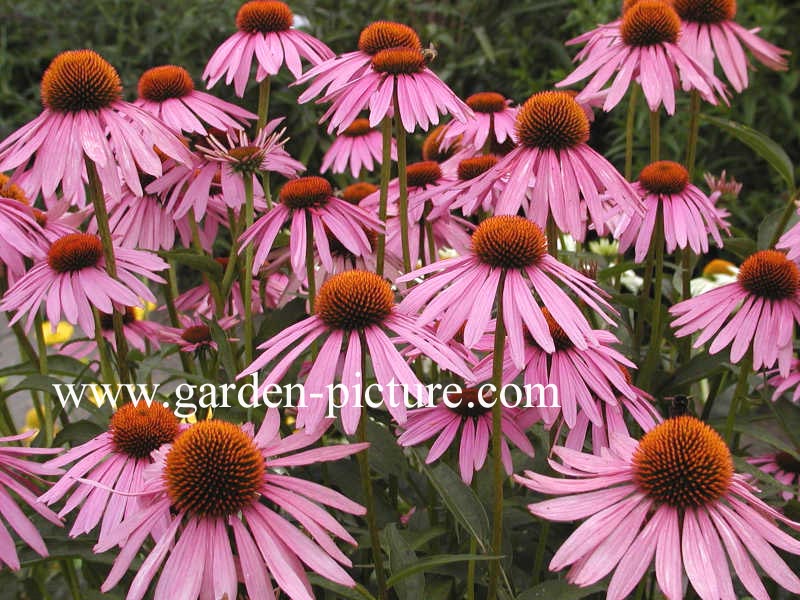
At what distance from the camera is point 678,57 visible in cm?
131

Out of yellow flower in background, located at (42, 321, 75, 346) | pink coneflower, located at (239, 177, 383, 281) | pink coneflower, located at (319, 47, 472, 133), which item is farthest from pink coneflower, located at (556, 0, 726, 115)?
yellow flower in background, located at (42, 321, 75, 346)

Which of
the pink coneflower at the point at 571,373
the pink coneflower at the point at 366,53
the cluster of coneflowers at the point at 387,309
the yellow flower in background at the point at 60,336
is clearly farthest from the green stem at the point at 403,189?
the yellow flower in background at the point at 60,336

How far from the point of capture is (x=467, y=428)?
108cm

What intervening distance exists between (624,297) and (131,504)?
2.49 feet

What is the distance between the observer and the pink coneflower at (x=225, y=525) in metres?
0.75

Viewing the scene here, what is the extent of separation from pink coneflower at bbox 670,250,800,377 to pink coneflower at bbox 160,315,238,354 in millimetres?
646

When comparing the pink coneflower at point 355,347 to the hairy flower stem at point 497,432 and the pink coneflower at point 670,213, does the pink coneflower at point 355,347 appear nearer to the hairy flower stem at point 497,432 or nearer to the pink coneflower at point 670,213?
the hairy flower stem at point 497,432

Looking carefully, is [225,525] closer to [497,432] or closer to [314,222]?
[497,432]

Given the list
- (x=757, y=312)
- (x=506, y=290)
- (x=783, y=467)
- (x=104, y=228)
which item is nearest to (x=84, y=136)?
(x=104, y=228)

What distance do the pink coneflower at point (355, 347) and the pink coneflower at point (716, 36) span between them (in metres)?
0.81

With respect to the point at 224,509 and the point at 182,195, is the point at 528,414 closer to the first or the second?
the point at 224,509

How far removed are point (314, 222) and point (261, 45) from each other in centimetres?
34

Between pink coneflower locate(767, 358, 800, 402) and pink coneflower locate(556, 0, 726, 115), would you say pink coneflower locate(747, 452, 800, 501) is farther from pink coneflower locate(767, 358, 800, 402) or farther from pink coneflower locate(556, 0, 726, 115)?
pink coneflower locate(556, 0, 726, 115)

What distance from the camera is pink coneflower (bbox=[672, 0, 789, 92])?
1.45 meters
